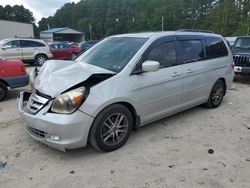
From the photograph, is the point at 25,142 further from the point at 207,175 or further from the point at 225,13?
the point at 225,13

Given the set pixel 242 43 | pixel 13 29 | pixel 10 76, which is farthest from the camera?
pixel 13 29

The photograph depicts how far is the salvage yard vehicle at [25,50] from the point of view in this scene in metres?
Answer: 14.2

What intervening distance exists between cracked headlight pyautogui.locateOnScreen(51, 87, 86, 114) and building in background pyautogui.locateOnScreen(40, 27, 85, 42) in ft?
180

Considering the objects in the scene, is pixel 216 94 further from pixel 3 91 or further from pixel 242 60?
pixel 3 91

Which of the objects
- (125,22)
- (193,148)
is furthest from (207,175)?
(125,22)

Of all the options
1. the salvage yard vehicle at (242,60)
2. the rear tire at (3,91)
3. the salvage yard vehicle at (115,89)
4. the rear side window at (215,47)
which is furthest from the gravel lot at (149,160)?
the salvage yard vehicle at (242,60)

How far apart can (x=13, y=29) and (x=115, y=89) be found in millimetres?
42559

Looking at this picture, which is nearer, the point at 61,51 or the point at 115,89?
the point at 115,89

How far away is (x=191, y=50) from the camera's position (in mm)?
5129

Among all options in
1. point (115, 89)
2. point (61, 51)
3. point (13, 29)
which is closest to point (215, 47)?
point (115, 89)

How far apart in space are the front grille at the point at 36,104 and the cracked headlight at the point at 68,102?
21 centimetres

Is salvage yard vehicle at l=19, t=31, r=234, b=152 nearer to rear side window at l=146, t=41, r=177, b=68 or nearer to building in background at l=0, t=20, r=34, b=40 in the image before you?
rear side window at l=146, t=41, r=177, b=68

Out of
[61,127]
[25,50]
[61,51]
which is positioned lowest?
[61,127]

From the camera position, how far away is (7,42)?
14.2 m
